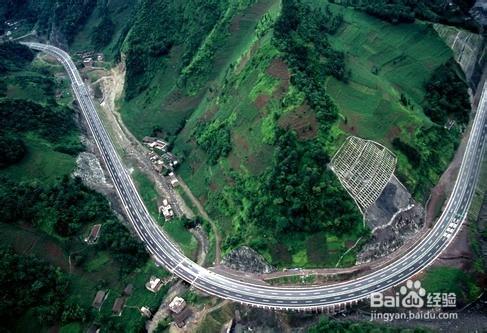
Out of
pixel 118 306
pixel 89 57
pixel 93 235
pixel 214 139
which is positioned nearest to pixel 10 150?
pixel 93 235

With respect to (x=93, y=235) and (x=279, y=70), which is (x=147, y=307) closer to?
(x=93, y=235)

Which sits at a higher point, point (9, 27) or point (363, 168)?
point (9, 27)

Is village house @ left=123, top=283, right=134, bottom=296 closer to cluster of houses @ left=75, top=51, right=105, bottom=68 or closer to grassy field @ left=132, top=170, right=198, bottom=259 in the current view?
grassy field @ left=132, top=170, right=198, bottom=259

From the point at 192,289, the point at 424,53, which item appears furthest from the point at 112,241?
the point at 424,53

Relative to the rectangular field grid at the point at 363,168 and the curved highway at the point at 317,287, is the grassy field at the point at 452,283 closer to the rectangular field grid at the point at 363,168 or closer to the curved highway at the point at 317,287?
the curved highway at the point at 317,287

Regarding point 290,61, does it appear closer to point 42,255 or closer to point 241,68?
point 241,68

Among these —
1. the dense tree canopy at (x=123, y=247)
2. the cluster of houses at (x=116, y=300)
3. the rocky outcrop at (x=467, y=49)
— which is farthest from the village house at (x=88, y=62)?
the rocky outcrop at (x=467, y=49)
